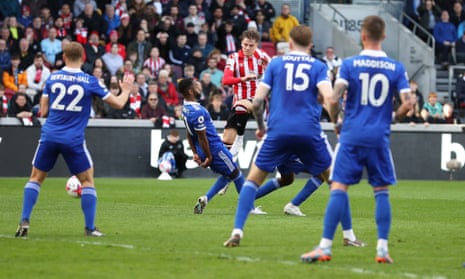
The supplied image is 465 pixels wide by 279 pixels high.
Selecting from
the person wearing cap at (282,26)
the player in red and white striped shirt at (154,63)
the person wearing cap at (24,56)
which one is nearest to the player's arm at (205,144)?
the person wearing cap at (24,56)

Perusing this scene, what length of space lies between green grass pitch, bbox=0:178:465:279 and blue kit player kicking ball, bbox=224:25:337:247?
61 cm

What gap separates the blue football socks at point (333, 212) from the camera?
406 inches

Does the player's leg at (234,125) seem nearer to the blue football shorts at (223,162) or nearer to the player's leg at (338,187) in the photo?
the blue football shorts at (223,162)

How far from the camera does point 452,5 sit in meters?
36.5

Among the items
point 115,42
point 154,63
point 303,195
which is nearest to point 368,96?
point 303,195

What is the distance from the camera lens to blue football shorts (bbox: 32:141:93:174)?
1231cm

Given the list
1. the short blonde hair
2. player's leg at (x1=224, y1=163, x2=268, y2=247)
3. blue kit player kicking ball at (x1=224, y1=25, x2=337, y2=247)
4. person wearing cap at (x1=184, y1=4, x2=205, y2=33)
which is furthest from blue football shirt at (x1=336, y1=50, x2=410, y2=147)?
person wearing cap at (x1=184, y1=4, x2=205, y2=33)

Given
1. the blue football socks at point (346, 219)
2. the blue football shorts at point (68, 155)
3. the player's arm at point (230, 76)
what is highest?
the player's arm at point (230, 76)

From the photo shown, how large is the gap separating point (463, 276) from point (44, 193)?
11778 millimetres

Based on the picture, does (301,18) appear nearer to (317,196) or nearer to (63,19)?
(63,19)

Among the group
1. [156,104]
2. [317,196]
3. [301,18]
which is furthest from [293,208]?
[301,18]

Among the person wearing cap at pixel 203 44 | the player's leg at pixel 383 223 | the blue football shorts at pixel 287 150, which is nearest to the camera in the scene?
the player's leg at pixel 383 223

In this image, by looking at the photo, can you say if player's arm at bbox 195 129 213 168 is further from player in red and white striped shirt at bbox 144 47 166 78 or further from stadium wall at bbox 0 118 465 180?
player in red and white striped shirt at bbox 144 47 166 78

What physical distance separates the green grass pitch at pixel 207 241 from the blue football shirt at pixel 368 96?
1.17 meters
